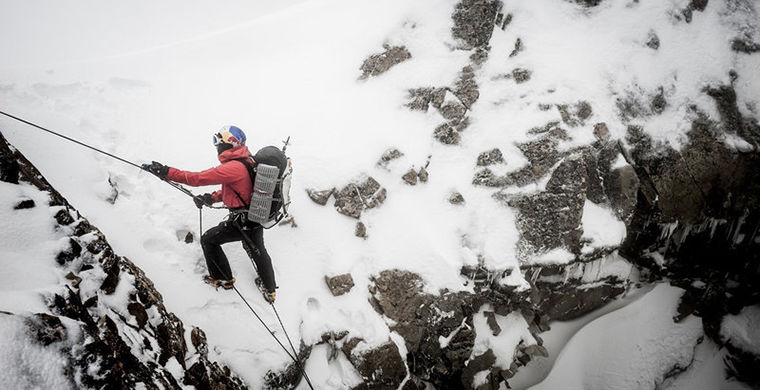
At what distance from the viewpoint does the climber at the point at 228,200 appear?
12.1 ft

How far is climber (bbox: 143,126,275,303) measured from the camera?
12.1 feet

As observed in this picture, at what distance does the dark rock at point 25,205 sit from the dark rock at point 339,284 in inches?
148

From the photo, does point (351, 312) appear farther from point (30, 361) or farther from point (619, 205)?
point (619, 205)

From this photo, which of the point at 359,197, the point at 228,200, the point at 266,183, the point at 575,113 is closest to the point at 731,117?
the point at 575,113

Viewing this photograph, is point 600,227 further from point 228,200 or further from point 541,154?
point 228,200

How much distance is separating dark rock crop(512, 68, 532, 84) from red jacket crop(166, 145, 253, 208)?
644 centimetres

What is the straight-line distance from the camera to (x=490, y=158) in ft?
21.6

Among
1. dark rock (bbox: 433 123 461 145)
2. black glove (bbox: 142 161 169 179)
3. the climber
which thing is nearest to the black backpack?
the climber

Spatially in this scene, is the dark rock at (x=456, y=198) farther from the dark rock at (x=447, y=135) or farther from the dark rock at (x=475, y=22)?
the dark rock at (x=475, y=22)

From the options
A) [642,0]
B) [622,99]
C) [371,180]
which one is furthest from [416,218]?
[642,0]

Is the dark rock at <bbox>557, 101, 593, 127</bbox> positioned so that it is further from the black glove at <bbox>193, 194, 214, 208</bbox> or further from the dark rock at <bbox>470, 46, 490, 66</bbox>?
the black glove at <bbox>193, 194, 214, 208</bbox>

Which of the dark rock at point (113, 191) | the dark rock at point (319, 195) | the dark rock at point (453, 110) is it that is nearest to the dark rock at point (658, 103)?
the dark rock at point (453, 110)

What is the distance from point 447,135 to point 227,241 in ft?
16.4

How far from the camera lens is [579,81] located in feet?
23.2
